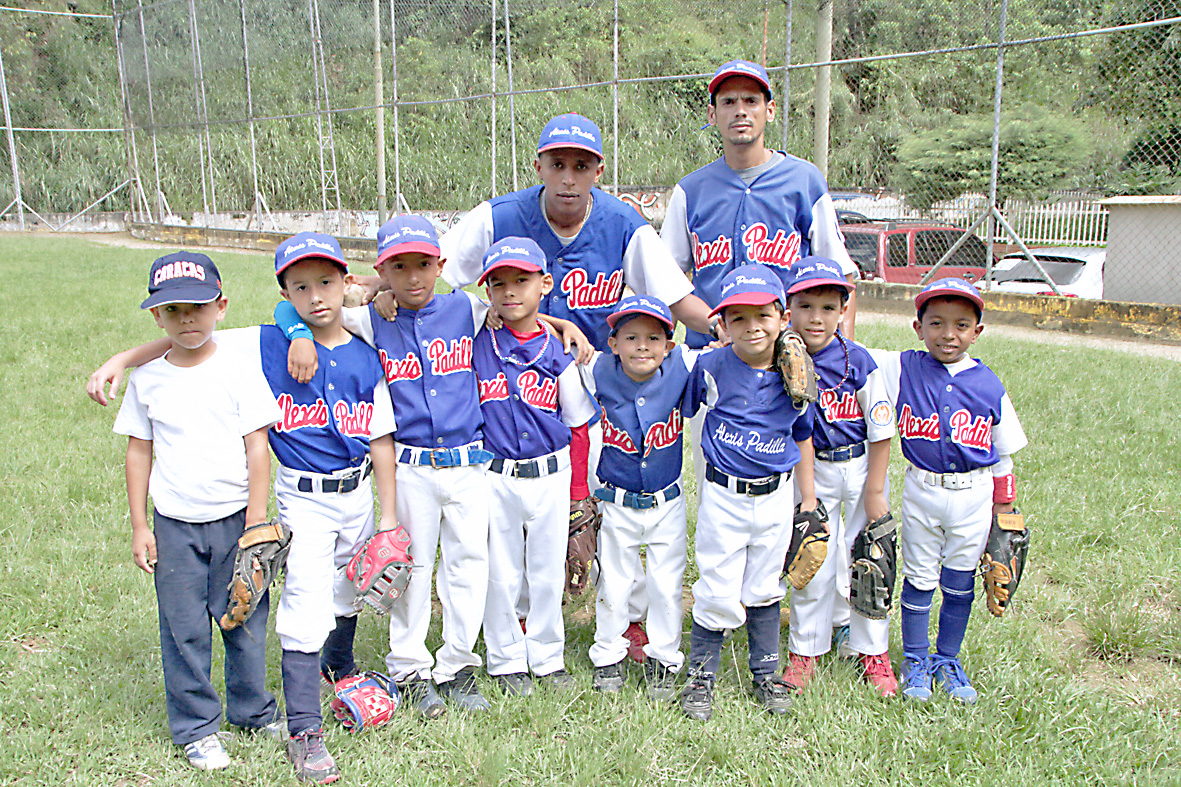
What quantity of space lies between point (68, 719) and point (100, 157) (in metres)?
29.4

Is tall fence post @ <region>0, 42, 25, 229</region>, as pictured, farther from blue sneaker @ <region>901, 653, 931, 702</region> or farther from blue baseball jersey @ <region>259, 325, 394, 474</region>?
blue sneaker @ <region>901, 653, 931, 702</region>

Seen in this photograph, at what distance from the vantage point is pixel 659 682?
3398mm

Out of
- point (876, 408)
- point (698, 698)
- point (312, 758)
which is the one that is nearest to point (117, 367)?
point (312, 758)

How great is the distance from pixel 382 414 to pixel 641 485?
100 centimetres

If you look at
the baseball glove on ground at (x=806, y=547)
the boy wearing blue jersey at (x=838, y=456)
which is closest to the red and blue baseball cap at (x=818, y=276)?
the boy wearing blue jersey at (x=838, y=456)

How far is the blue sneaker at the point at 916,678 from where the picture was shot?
130 inches

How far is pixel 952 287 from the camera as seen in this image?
3213mm

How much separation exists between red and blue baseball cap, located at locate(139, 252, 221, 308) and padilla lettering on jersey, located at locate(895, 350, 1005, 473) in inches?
99.3

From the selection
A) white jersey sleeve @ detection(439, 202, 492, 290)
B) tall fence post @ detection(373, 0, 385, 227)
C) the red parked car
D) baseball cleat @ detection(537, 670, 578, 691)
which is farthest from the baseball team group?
tall fence post @ detection(373, 0, 385, 227)

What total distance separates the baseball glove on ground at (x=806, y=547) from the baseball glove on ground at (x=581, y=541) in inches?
30.7

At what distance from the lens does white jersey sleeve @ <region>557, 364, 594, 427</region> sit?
134 inches

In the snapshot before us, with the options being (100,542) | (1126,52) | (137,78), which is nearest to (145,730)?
(100,542)

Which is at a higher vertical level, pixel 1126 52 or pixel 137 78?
pixel 137 78

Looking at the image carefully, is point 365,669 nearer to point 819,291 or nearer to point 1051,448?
point 819,291
